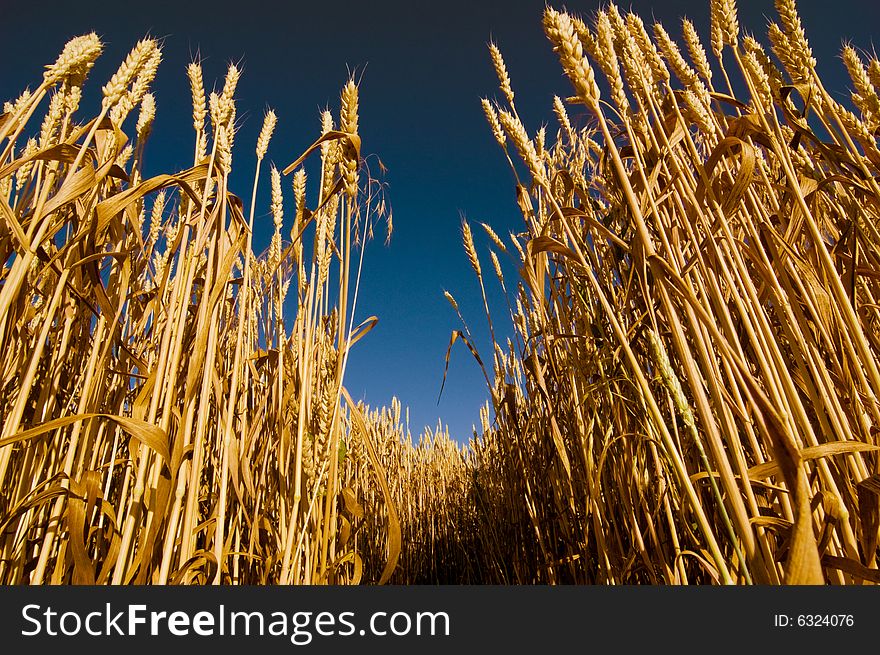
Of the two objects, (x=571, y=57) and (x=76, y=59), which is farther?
(x=76, y=59)

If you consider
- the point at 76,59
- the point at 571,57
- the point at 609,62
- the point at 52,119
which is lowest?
the point at 571,57

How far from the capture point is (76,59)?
90cm

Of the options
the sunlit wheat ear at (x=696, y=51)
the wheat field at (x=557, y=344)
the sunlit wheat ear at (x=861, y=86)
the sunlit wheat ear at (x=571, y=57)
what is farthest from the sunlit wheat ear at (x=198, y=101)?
the sunlit wheat ear at (x=861, y=86)

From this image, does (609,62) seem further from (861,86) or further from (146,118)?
(146,118)

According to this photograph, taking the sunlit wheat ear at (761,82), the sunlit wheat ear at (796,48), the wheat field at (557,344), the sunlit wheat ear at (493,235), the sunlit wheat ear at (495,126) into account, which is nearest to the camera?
the wheat field at (557,344)

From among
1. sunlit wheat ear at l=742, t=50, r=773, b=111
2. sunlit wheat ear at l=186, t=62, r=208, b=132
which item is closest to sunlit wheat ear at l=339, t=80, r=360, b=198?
sunlit wheat ear at l=186, t=62, r=208, b=132

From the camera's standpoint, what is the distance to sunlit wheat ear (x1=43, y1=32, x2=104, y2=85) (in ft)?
2.84

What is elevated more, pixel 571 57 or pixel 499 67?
pixel 499 67

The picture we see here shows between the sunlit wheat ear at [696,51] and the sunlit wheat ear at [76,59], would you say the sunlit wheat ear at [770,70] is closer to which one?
the sunlit wheat ear at [696,51]

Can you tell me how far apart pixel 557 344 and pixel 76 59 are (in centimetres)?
141

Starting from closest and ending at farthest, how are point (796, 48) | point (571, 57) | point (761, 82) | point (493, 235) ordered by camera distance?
point (571, 57), point (796, 48), point (761, 82), point (493, 235)

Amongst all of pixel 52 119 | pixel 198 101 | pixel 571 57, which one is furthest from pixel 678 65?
pixel 52 119

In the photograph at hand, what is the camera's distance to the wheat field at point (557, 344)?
2.28ft

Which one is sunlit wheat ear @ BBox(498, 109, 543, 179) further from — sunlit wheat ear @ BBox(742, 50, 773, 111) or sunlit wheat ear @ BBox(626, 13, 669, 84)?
sunlit wheat ear @ BBox(742, 50, 773, 111)
